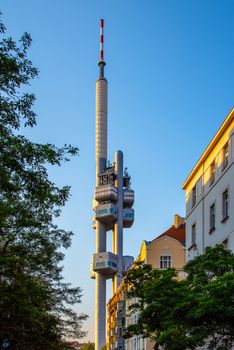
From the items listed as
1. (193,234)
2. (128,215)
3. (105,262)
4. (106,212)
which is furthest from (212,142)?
(128,215)

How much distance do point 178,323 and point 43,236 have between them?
6575 millimetres

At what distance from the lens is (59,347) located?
107ft

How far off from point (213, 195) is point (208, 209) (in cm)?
160

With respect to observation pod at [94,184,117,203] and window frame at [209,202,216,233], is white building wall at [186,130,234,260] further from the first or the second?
observation pod at [94,184,117,203]

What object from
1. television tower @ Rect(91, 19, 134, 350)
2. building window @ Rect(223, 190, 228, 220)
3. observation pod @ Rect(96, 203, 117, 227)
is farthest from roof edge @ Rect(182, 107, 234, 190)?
observation pod @ Rect(96, 203, 117, 227)

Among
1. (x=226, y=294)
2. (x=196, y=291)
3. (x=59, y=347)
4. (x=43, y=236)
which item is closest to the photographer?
(x=226, y=294)

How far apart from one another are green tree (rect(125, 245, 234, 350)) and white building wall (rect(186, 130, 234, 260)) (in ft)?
15.0

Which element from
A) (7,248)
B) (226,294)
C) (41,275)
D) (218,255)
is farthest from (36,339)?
(226,294)

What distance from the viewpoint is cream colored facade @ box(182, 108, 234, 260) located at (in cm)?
3569

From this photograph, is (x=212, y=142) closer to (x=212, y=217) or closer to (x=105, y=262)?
(x=212, y=217)

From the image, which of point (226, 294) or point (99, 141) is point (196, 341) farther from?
point (99, 141)

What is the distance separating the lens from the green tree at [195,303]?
2114cm

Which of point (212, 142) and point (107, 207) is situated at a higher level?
point (107, 207)

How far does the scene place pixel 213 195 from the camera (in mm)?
39562
